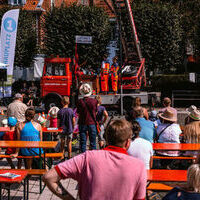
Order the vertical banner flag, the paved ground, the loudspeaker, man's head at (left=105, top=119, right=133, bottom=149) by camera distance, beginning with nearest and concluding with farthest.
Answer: man's head at (left=105, top=119, right=133, bottom=149), the paved ground, the loudspeaker, the vertical banner flag

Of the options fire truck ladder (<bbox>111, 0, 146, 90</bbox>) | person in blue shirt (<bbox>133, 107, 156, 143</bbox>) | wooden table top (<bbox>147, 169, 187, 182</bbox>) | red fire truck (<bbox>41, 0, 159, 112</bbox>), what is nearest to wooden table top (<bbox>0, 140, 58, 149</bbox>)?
person in blue shirt (<bbox>133, 107, 156, 143</bbox>)

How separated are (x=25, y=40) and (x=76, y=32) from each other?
14.8 feet

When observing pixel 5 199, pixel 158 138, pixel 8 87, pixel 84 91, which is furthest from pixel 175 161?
pixel 8 87

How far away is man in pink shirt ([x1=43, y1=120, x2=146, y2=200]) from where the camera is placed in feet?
8.63

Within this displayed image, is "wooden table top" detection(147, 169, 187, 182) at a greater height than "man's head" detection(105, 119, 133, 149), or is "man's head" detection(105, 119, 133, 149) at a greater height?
"man's head" detection(105, 119, 133, 149)

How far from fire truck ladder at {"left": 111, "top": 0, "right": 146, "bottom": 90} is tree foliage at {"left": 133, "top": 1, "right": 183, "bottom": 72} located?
740 centimetres

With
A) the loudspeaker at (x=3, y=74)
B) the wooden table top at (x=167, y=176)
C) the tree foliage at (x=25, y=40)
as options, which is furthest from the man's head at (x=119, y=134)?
the tree foliage at (x=25, y=40)

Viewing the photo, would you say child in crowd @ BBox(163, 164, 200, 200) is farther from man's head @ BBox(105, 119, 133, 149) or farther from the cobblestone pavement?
the cobblestone pavement

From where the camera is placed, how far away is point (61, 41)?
25312 mm

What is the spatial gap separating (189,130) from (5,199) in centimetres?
309

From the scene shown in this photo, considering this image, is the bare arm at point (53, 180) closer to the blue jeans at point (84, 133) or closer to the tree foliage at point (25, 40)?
the blue jeans at point (84, 133)

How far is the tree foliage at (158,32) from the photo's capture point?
2553cm

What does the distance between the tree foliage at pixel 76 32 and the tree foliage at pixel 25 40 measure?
231cm

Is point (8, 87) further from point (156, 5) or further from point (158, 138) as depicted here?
point (158, 138)
